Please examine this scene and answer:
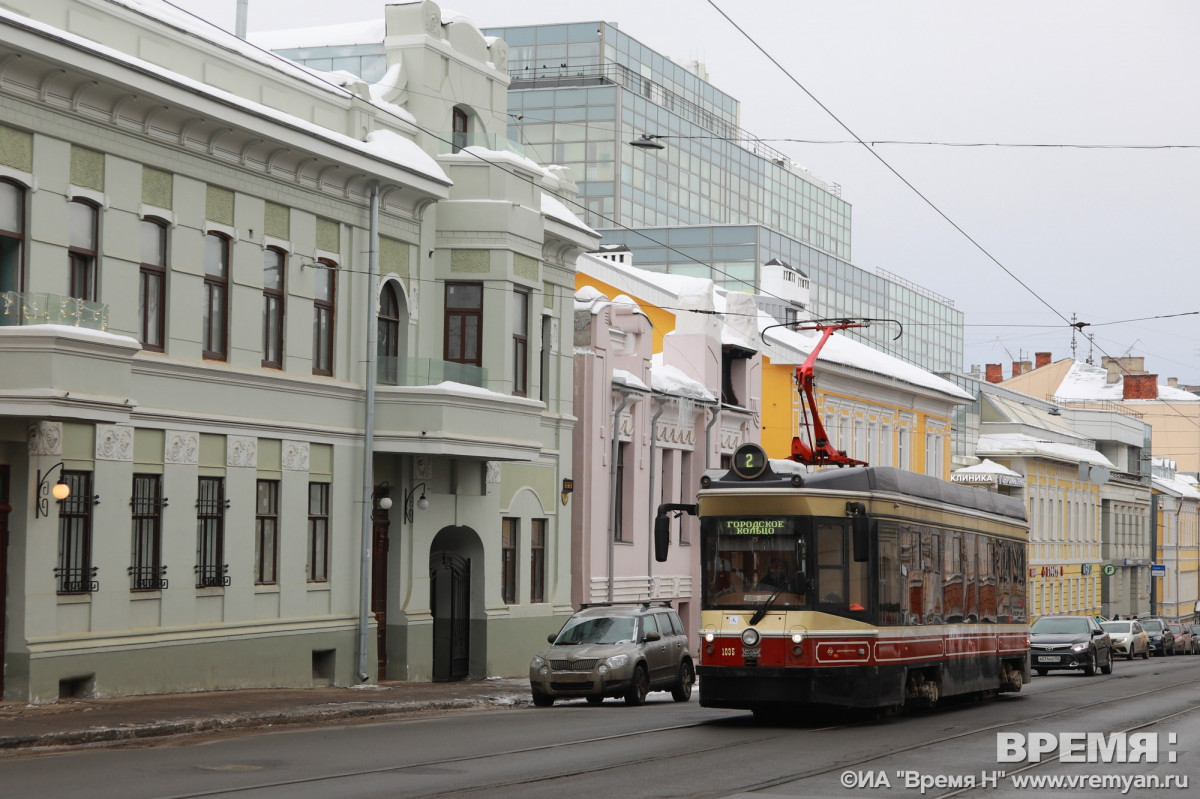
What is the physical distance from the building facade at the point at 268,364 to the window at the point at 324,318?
0.05m

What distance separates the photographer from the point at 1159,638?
59.8 metres

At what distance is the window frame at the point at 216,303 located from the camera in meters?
25.2

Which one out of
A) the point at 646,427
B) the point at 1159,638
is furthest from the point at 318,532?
the point at 1159,638

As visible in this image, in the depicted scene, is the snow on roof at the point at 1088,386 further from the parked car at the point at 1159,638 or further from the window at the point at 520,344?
the window at the point at 520,344

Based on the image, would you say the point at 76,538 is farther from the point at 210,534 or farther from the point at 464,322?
the point at 464,322

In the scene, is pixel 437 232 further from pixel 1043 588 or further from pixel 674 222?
pixel 674 222

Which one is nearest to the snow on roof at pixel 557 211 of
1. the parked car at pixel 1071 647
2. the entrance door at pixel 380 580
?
the entrance door at pixel 380 580

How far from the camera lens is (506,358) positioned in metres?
31.6

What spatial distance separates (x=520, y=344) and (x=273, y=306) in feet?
23.5

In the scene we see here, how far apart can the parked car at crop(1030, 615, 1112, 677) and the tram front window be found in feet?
70.6

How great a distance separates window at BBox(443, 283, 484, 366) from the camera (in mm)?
31531

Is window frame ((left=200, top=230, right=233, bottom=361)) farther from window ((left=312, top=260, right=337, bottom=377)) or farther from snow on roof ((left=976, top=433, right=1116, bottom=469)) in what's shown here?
snow on roof ((left=976, top=433, right=1116, bottom=469))

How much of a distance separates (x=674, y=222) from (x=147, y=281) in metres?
66.3

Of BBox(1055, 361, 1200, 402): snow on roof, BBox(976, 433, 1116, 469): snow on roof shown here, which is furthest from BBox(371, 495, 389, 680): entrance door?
BBox(1055, 361, 1200, 402): snow on roof
